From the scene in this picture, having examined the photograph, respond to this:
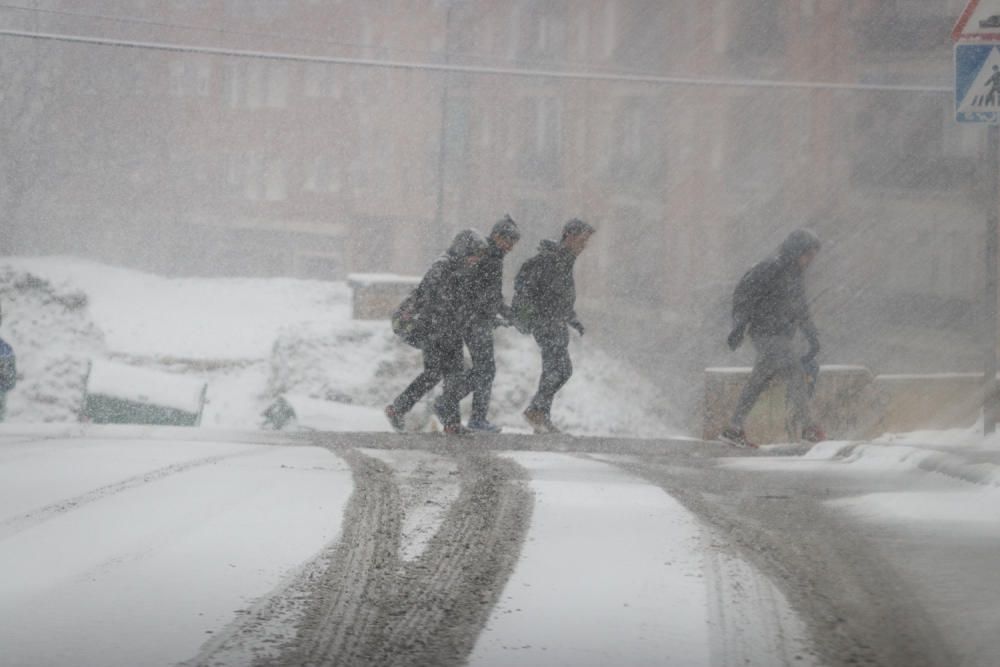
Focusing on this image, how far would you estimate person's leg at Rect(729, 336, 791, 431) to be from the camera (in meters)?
9.69

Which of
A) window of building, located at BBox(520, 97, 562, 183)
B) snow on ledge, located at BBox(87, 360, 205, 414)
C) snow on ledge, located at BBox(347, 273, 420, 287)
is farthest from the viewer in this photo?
window of building, located at BBox(520, 97, 562, 183)

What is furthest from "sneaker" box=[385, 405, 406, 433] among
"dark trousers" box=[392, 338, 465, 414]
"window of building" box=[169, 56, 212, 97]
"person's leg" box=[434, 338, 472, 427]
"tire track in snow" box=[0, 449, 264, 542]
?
"window of building" box=[169, 56, 212, 97]

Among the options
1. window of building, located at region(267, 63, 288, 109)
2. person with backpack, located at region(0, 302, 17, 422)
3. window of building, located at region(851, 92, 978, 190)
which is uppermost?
window of building, located at region(267, 63, 288, 109)

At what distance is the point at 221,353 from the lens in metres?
30.7

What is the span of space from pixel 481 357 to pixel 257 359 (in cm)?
2139

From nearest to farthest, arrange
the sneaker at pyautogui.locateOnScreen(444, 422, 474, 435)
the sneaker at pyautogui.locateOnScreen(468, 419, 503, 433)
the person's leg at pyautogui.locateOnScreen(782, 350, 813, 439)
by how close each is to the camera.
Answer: the sneaker at pyautogui.locateOnScreen(444, 422, 474, 435)
the person's leg at pyautogui.locateOnScreen(782, 350, 813, 439)
the sneaker at pyautogui.locateOnScreen(468, 419, 503, 433)

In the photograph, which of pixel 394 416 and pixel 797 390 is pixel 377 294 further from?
pixel 797 390

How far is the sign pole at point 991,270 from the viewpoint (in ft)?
24.8

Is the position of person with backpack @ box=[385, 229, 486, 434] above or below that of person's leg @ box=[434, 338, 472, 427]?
above

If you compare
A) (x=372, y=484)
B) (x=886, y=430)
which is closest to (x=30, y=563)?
(x=372, y=484)

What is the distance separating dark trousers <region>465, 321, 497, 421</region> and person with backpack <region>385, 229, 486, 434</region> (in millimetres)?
66

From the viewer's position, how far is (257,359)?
98.7ft

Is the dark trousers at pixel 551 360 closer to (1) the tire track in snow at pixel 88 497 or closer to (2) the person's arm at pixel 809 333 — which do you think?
(2) the person's arm at pixel 809 333

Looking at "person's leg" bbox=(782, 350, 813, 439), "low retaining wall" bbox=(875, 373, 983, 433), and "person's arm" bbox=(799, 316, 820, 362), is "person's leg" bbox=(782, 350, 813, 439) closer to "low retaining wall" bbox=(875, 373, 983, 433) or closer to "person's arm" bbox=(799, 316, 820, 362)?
"person's arm" bbox=(799, 316, 820, 362)
